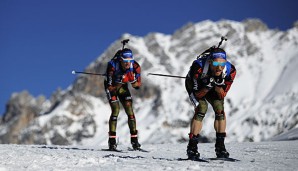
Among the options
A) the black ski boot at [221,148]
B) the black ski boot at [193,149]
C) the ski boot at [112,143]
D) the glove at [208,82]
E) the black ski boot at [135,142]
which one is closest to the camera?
the black ski boot at [193,149]

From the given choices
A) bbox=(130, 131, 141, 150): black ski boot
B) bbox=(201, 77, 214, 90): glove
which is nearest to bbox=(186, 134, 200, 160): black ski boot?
bbox=(201, 77, 214, 90): glove

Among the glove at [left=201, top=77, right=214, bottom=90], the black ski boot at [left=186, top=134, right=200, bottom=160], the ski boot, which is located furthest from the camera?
the ski boot

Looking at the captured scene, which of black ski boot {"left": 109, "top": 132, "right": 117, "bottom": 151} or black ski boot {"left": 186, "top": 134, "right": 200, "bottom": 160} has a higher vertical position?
black ski boot {"left": 109, "top": 132, "right": 117, "bottom": 151}

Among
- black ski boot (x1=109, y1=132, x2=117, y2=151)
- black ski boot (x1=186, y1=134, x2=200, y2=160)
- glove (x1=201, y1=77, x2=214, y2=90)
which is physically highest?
glove (x1=201, y1=77, x2=214, y2=90)

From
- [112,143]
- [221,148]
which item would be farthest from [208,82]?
[112,143]

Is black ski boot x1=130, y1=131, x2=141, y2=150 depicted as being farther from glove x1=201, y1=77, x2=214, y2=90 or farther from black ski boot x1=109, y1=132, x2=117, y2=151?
glove x1=201, y1=77, x2=214, y2=90

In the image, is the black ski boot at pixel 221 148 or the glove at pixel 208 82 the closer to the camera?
the black ski boot at pixel 221 148

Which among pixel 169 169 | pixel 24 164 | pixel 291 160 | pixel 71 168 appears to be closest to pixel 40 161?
pixel 24 164

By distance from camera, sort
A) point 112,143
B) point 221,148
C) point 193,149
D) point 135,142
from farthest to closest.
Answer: point 135,142 < point 112,143 < point 221,148 < point 193,149

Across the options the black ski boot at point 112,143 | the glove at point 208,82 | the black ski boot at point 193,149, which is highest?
the glove at point 208,82

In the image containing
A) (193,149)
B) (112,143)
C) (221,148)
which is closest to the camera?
(193,149)

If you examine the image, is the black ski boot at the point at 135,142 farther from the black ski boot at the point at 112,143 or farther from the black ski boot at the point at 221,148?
the black ski boot at the point at 221,148

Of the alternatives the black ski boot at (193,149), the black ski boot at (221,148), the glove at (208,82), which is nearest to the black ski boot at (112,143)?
the black ski boot at (193,149)

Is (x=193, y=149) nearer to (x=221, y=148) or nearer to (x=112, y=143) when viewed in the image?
(x=221, y=148)
